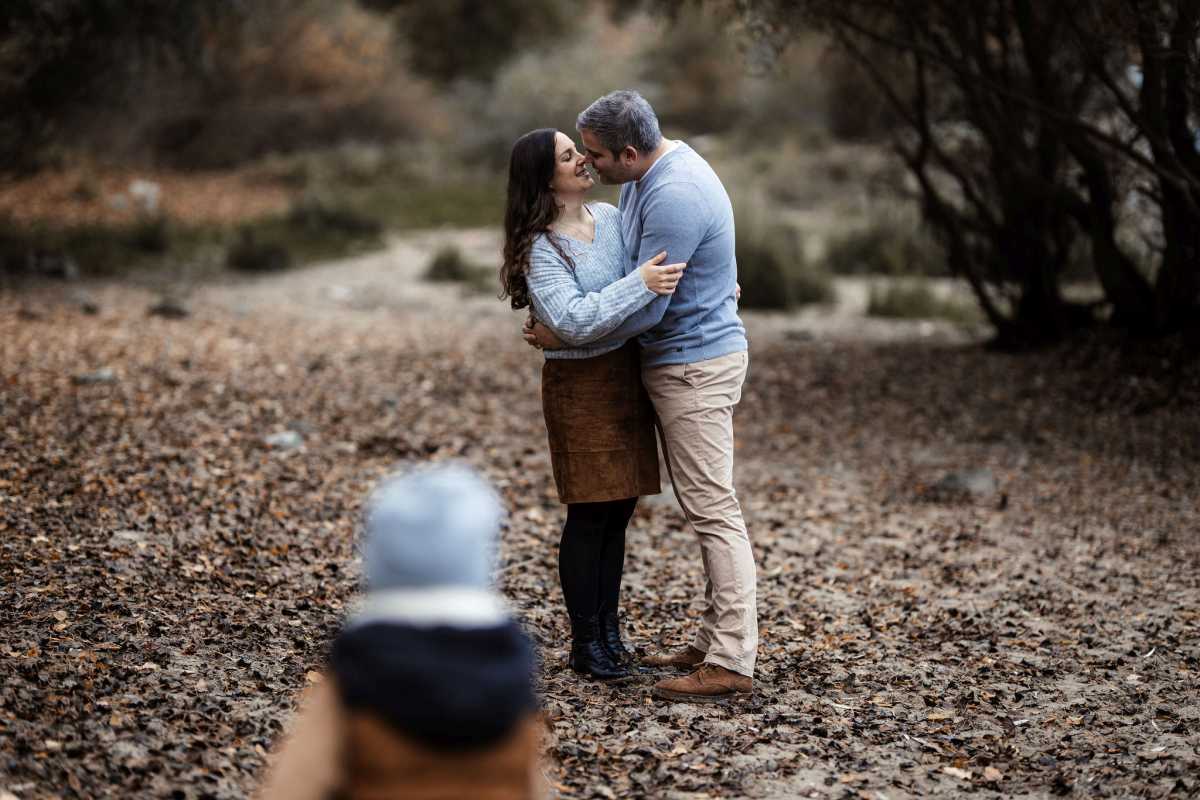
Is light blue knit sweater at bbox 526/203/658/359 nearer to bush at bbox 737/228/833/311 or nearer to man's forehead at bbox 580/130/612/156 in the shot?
man's forehead at bbox 580/130/612/156

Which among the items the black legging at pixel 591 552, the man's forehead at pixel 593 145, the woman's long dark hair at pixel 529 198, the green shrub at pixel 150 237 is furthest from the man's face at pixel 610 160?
the green shrub at pixel 150 237

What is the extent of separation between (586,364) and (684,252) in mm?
507

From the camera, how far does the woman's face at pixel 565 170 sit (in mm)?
3977

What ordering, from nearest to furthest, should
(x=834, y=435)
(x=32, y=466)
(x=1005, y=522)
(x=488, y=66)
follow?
(x=32, y=466)
(x=1005, y=522)
(x=834, y=435)
(x=488, y=66)

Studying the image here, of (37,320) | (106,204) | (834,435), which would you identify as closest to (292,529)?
(834,435)

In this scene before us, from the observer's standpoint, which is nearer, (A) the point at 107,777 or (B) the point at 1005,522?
(A) the point at 107,777

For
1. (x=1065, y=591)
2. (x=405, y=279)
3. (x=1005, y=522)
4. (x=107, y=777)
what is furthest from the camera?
(x=405, y=279)

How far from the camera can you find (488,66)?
36188mm

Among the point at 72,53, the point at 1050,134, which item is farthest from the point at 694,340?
the point at 72,53

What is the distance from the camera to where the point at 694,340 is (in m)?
4.09

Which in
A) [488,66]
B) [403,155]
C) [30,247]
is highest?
[488,66]

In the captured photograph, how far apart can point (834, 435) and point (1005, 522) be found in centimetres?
204

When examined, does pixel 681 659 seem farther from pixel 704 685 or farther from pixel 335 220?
pixel 335 220

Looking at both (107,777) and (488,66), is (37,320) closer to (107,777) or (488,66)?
(107,777)
